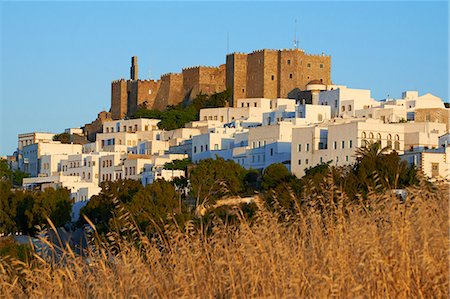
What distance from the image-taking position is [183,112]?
7338cm

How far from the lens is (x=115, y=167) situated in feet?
198

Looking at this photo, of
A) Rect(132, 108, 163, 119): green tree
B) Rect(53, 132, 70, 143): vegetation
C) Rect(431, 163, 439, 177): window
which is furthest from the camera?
Rect(53, 132, 70, 143): vegetation

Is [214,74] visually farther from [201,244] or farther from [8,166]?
[201,244]

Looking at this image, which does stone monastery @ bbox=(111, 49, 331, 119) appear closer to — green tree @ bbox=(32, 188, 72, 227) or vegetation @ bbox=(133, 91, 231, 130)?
vegetation @ bbox=(133, 91, 231, 130)

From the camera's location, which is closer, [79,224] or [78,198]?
[79,224]

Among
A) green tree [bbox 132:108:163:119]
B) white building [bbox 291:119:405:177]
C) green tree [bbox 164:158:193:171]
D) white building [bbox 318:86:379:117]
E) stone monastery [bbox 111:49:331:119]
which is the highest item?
stone monastery [bbox 111:49:331:119]

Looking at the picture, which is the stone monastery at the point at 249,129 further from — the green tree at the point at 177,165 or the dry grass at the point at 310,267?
the dry grass at the point at 310,267

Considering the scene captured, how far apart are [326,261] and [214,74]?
71138 mm

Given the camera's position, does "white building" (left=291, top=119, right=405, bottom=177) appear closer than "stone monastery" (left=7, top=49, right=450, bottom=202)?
Yes

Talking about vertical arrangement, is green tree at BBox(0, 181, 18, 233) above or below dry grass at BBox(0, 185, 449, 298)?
below

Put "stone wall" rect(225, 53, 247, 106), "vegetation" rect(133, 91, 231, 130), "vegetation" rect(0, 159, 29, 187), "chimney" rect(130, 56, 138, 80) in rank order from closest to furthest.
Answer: "vegetation" rect(0, 159, 29, 187)
"vegetation" rect(133, 91, 231, 130)
"stone wall" rect(225, 53, 247, 106)
"chimney" rect(130, 56, 138, 80)

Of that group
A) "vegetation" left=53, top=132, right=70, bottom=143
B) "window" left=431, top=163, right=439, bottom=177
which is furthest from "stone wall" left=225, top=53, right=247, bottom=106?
"window" left=431, top=163, right=439, bottom=177

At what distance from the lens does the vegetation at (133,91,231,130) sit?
2825 inches

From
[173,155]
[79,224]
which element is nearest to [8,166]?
[173,155]
